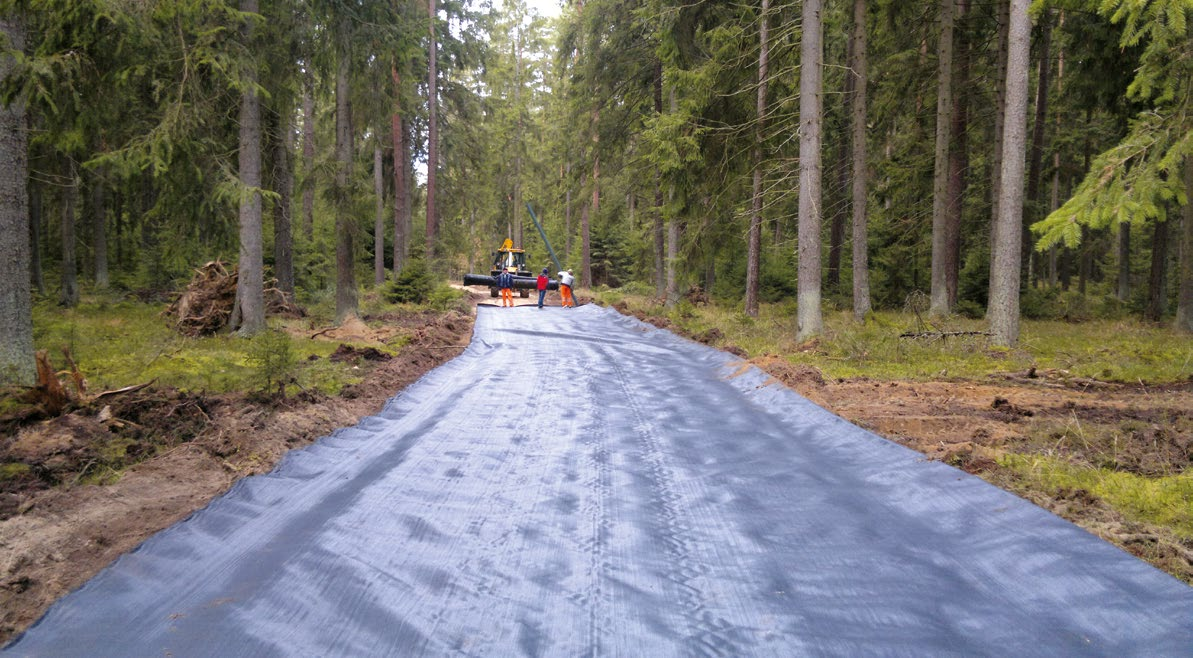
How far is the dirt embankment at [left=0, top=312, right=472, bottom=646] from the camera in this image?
10.5 ft

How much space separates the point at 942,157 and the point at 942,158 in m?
0.02

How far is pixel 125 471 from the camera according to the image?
464 cm

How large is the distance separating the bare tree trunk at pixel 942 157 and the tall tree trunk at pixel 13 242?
53.4ft

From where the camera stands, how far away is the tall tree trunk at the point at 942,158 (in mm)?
14953

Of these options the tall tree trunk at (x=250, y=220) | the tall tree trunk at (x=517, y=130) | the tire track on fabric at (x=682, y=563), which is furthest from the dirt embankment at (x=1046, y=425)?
the tall tree trunk at (x=517, y=130)

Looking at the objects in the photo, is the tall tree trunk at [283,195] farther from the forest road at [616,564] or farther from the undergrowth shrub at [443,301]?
the forest road at [616,564]

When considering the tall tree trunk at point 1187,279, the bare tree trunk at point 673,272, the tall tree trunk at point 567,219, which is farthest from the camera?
the tall tree trunk at point 567,219

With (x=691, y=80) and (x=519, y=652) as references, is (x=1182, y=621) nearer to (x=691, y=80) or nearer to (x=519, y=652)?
(x=519, y=652)

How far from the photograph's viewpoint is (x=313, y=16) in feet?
39.7

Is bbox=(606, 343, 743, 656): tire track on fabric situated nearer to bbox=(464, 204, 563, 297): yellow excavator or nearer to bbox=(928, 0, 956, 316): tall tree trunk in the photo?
bbox=(928, 0, 956, 316): tall tree trunk

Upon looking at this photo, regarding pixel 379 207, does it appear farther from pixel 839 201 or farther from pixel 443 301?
pixel 839 201

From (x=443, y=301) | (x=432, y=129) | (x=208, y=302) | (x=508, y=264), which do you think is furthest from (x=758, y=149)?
(x=508, y=264)

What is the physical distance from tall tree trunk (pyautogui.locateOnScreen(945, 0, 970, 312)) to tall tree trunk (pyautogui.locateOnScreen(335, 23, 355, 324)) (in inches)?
557

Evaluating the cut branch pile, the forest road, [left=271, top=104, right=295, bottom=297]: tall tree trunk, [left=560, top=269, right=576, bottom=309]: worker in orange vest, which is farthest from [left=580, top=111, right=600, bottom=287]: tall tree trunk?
Result: the forest road
